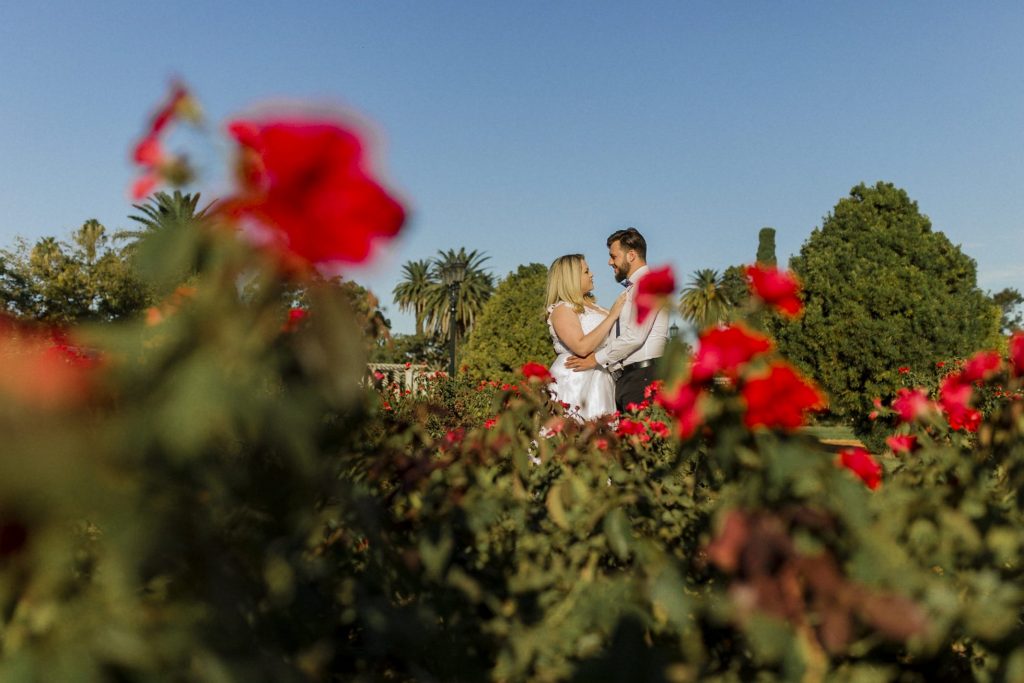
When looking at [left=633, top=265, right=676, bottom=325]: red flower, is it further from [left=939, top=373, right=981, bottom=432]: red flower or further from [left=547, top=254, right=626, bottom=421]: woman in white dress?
[left=547, top=254, right=626, bottom=421]: woman in white dress

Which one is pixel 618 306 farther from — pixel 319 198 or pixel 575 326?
pixel 319 198

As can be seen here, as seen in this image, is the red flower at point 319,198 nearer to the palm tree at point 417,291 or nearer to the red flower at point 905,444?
the red flower at point 905,444

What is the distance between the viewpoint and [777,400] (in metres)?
1.24

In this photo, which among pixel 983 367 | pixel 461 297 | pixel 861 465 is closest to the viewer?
pixel 861 465

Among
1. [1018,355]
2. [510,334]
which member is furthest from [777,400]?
[510,334]

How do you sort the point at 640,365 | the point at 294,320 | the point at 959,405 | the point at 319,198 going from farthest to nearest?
1. the point at 640,365
2. the point at 959,405
3. the point at 294,320
4. the point at 319,198

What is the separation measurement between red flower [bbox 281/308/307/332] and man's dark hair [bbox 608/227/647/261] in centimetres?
417

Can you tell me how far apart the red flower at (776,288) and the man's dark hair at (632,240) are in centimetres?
357

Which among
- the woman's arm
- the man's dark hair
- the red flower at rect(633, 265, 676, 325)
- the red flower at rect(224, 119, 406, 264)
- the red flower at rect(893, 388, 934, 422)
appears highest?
the man's dark hair

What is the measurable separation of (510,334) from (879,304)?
28.6ft

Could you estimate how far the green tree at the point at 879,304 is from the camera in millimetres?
14547

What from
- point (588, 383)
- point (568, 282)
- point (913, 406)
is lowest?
point (913, 406)

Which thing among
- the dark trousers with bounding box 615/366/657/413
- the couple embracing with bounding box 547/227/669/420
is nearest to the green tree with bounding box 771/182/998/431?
the dark trousers with bounding box 615/366/657/413

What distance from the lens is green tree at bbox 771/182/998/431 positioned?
14547 mm
